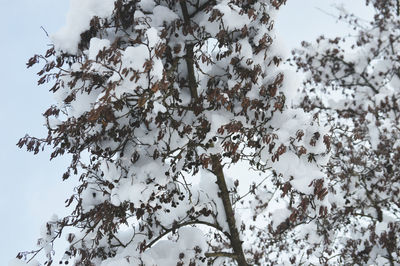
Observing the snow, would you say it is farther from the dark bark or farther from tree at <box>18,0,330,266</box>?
the dark bark

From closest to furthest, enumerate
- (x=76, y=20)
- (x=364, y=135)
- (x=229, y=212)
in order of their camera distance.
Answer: (x=76, y=20)
(x=229, y=212)
(x=364, y=135)

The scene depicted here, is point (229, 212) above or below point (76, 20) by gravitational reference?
below

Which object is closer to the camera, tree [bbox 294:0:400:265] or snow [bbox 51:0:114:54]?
snow [bbox 51:0:114:54]

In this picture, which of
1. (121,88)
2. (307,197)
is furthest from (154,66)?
(307,197)

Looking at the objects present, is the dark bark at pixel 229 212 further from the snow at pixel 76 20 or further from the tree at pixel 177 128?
the snow at pixel 76 20

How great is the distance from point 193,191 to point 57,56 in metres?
2.66

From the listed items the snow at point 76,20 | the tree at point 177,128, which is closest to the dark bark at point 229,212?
the tree at point 177,128

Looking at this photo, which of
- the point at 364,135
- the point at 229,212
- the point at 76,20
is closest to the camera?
the point at 76,20

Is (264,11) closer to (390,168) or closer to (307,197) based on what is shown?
(307,197)

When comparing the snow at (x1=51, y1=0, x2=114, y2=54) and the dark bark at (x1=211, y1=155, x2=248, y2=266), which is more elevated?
the snow at (x1=51, y1=0, x2=114, y2=54)

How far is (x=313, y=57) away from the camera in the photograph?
1306 centimetres

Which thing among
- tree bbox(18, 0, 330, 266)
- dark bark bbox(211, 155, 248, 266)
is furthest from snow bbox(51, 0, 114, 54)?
dark bark bbox(211, 155, 248, 266)

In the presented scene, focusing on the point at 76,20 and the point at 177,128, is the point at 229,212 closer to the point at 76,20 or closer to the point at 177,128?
the point at 177,128

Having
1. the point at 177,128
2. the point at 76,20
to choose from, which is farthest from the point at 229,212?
the point at 76,20
